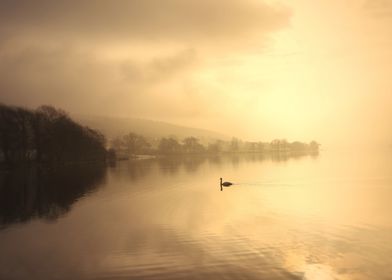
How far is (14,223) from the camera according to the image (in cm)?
5381

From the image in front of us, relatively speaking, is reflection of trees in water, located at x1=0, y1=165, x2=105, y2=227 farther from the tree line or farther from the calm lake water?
the tree line

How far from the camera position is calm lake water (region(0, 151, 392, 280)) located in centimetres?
3206

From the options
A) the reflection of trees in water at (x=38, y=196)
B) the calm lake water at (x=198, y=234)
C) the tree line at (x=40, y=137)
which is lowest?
the calm lake water at (x=198, y=234)

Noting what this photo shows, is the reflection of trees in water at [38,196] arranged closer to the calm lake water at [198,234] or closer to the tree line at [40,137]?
the calm lake water at [198,234]

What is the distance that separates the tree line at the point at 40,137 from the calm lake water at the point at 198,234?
6806 cm

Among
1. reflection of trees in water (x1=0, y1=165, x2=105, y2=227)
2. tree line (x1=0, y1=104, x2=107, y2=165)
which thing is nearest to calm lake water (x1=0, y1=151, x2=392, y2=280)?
reflection of trees in water (x1=0, y1=165, x2=105, y2=227)

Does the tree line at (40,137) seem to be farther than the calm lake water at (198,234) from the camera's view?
Yes

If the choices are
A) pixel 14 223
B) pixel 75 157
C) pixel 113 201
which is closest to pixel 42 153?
pixel 75 157

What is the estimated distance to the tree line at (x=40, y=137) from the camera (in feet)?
481

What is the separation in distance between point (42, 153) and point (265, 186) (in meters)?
106

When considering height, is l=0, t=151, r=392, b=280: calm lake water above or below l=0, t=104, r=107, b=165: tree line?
below

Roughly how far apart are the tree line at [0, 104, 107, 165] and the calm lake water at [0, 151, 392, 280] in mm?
68060

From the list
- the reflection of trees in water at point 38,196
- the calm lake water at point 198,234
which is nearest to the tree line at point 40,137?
the reflection of trees in water at point 38,196

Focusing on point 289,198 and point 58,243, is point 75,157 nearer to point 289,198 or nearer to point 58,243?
point 289,198
